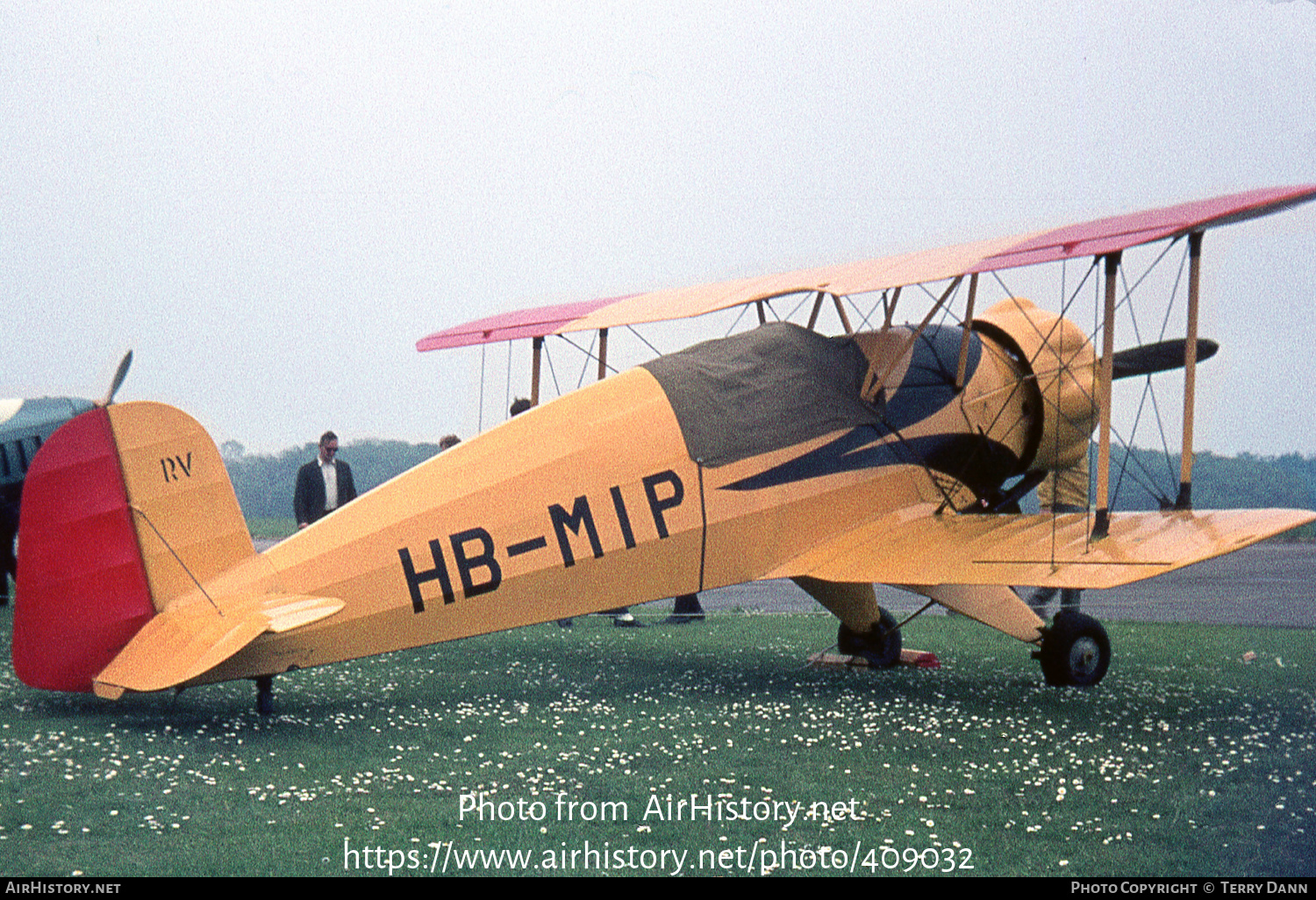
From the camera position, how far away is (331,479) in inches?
377

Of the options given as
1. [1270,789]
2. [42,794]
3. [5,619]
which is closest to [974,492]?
[1270,789]

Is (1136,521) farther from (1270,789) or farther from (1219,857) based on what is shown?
(1219,857)

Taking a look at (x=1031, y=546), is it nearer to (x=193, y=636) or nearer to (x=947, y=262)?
(x=947, y=262)

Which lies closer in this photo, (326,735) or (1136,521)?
(326,735)

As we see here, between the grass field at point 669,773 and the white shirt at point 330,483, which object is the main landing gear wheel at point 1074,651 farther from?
the white shirt at point 330,483

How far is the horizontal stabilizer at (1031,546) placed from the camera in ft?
19.0

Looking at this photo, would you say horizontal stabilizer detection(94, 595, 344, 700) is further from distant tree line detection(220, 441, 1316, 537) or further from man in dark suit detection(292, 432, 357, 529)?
man in dark suit detection(292, 432, 357, 529)

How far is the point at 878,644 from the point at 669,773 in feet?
11.3

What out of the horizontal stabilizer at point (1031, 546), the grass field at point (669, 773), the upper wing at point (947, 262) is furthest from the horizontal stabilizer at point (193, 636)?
the upper wing at point (947, 262)

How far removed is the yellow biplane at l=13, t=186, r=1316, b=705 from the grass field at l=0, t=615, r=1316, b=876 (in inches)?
19.1

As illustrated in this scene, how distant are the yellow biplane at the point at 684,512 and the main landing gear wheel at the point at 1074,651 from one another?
0.5 inches

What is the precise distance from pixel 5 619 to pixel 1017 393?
9212 millimetres
